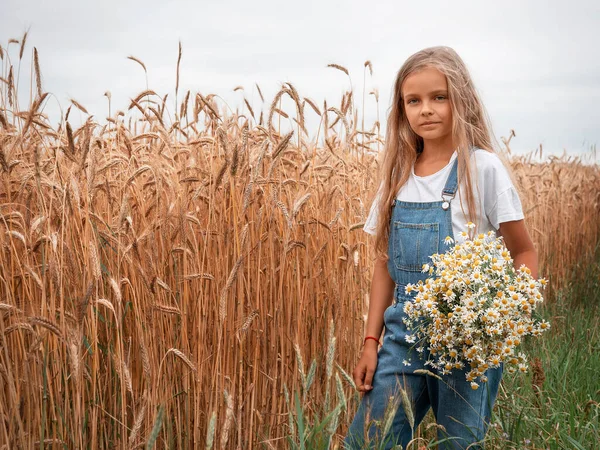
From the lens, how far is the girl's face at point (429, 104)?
6.78 ft

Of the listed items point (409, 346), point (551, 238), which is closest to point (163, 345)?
point (409, 346)

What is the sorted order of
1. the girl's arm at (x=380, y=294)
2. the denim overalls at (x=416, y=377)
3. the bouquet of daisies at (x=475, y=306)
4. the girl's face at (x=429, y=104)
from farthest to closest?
the girl's arm at (x=380, y=294), the girl's face at (x=429, y=104), the denim overalls at (x=416, y=377), the bouquet of daisies at (x=475, y=306)

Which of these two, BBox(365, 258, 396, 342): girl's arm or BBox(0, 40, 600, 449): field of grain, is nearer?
BBox(0, 40, 600, 449): field of grain

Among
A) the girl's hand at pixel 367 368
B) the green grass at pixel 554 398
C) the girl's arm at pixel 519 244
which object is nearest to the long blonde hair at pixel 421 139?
the girl's arm at pixel 519 244

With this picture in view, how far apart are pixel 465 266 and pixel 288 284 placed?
87 centimetres

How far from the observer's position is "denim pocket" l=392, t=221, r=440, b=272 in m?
2.02

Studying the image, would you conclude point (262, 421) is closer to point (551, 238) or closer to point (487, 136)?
point (487, 136)

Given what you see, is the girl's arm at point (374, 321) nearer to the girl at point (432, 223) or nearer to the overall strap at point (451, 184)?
the girl at point (432, 223)

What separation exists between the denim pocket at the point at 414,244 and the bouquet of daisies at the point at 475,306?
0.13 meters

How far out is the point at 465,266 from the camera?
179 centimetres

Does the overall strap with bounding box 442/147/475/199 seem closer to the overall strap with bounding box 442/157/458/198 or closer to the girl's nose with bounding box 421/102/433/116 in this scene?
the overall strap with bounding box 442/157/458/198

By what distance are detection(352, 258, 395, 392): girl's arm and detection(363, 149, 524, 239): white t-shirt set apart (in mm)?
300

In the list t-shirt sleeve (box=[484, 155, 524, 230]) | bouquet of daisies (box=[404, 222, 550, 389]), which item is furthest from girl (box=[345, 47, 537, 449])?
bouquet of daisies (box=[404, 222, 550, 389])

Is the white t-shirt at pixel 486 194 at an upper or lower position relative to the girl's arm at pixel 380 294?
upper
